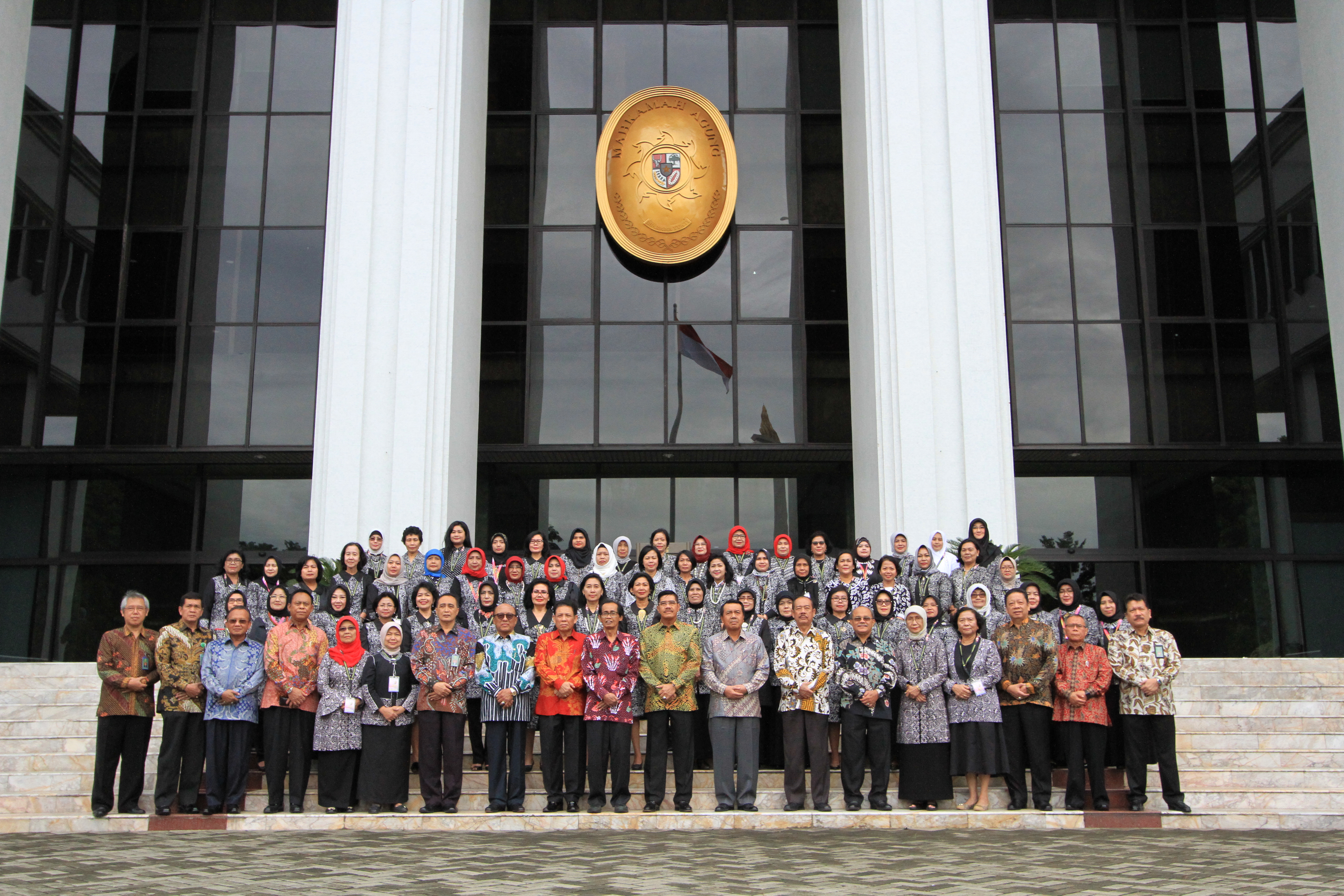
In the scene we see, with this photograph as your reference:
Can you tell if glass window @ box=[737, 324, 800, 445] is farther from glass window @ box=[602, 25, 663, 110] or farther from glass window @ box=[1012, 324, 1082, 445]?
glass window @ box=[602, 25, 663, 110]

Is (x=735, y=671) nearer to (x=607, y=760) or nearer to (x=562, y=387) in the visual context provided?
(x=607, y=760)

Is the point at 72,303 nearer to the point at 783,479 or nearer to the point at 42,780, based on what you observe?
the point at 42,780

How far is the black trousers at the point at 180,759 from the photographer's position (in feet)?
28.9

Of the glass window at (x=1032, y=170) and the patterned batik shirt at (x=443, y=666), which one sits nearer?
the patterned batik shirt at (x=443, y=666)

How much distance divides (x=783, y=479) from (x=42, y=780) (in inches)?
411

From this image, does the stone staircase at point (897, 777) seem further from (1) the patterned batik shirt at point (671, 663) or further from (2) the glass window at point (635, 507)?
(2) the glass window at point (635, 507)

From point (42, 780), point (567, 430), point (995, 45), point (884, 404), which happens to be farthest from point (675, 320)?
point (42, 780)

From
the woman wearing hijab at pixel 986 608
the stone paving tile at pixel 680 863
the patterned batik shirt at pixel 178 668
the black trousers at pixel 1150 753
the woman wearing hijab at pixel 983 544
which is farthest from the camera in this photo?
the woman wearing hijab at pixel 983 544

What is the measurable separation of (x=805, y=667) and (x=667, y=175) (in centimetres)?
1015

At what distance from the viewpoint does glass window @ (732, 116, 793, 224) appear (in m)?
17.3

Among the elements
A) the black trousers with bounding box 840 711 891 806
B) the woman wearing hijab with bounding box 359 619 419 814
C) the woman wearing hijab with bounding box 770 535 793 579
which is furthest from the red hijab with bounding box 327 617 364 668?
the woman wearing hijab with bounding box 770 535 793 579

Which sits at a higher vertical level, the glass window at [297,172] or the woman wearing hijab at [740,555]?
the glass window at [297,172]

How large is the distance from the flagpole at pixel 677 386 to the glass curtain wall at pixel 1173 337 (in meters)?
4.98

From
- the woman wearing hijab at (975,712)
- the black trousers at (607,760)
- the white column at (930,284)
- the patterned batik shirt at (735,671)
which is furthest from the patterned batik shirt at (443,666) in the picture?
the white column at (930,284)
